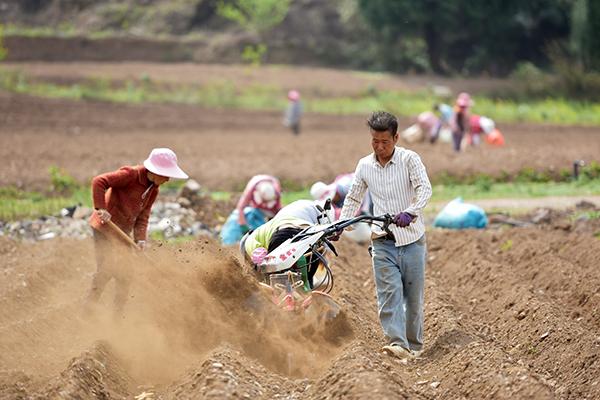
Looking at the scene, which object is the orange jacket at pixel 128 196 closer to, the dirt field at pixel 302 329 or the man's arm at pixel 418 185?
the dirt field at pixel 302 329

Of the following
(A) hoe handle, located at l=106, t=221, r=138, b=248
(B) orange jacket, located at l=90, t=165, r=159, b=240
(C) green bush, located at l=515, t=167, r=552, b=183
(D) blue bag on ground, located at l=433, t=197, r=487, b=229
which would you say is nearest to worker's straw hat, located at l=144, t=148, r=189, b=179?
(B) orange jacket, located at l=90, t=165, r=159, b=240

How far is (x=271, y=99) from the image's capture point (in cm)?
3881

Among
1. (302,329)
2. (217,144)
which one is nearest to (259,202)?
(302,329)

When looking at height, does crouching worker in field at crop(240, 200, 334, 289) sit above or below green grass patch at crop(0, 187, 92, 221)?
above

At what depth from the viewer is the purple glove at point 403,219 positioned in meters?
8.30

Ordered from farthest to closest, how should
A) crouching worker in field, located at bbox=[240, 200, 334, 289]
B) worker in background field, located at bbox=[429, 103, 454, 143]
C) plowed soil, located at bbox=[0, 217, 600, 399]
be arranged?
1. worker in background field, located at bbox=[429, 103, 454, 143]
2. crouching worker in field, located at bbox=[240, 200, 334, 289]
3. plowed soil, located at bbox=[0, 217, 600, 399]

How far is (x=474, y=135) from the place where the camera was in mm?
25328

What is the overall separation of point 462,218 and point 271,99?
23792 millimetres

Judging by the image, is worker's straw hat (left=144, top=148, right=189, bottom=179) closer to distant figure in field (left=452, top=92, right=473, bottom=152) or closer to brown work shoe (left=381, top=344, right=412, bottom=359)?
brown work shoe (left=381, top=344, right=412, bottom=359)

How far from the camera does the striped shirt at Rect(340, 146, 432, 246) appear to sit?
28.2 feet

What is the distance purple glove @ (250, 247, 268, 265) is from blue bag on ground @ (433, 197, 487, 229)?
270 inches

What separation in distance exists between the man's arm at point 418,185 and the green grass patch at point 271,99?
78.3ft

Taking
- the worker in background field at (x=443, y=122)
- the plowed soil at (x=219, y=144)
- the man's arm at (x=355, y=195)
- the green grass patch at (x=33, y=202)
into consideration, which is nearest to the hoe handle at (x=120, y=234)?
the man's arm at (x=355, y=195)

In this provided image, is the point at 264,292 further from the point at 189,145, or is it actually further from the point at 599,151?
the point at 189,145
